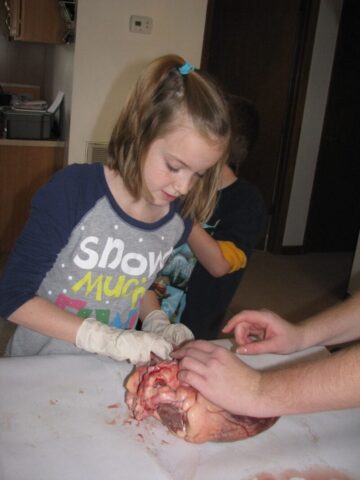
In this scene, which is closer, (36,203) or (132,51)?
(36,203)

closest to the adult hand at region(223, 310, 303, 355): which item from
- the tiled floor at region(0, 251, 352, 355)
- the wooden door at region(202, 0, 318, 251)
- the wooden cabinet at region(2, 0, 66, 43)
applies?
the tiled floor at region(0, 251, 352, 355)

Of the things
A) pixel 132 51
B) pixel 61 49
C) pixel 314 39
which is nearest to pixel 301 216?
pixel 314 39

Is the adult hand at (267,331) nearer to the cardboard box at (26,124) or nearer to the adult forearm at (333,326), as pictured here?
the adult forearm at (333,326)

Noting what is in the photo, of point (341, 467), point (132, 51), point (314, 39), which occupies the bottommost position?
point (341, 467)

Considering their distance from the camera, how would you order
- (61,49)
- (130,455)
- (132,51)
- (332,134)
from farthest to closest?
(332,134), (61,49), (132,51), (130,455)

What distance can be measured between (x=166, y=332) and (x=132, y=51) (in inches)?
92.9

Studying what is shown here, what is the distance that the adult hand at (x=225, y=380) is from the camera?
0.84m

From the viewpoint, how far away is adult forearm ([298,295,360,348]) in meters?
1.18

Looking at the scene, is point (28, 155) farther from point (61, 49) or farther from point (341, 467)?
point (341, 467)

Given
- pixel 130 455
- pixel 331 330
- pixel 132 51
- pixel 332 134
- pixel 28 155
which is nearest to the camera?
pixel 130 455

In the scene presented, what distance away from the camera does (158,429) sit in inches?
36.5

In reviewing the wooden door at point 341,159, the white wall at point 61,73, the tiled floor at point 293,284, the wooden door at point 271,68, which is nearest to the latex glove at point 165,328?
the tiled floor at point 293,284

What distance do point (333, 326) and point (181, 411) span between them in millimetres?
468

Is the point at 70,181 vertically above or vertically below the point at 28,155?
above
